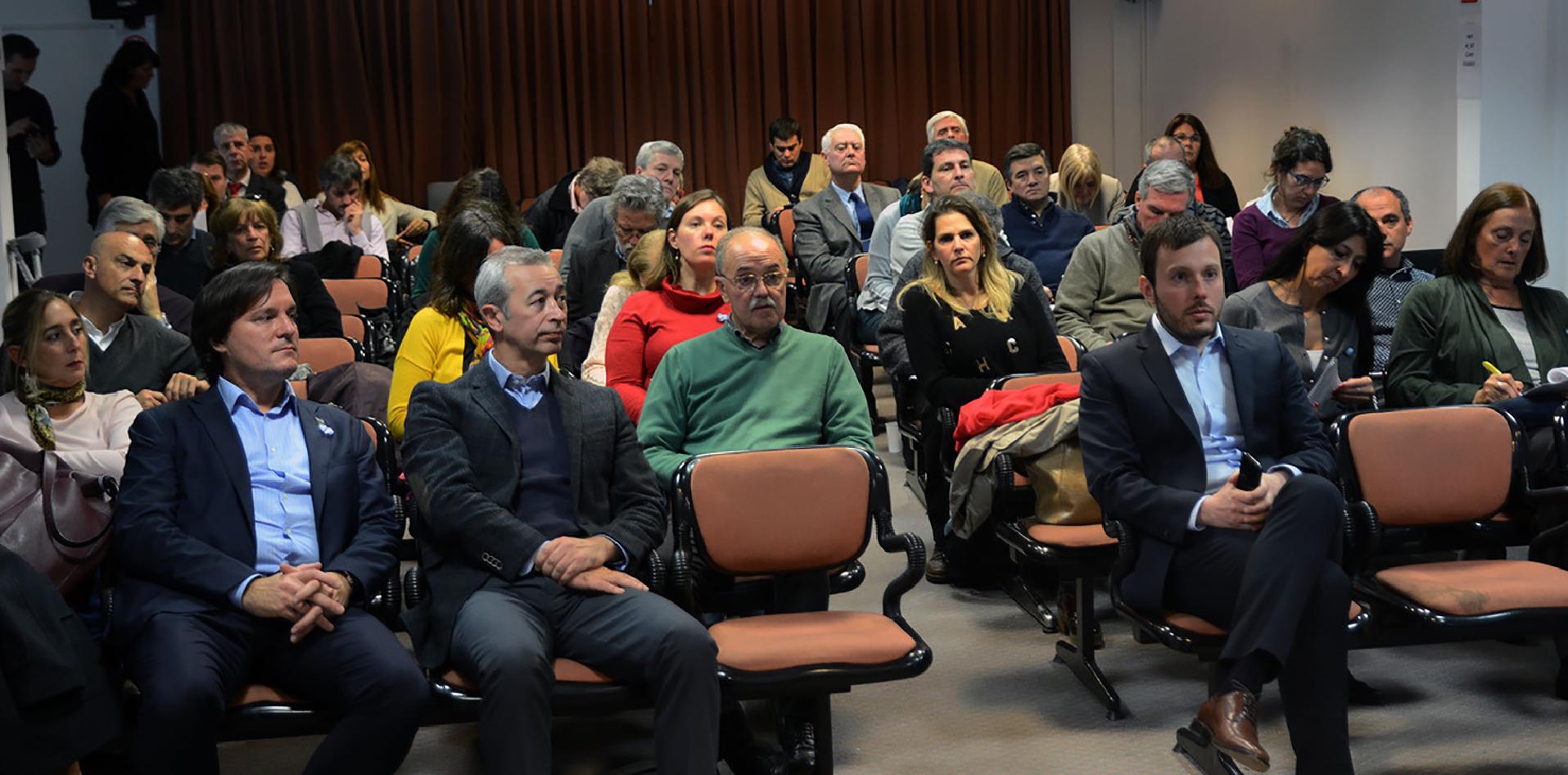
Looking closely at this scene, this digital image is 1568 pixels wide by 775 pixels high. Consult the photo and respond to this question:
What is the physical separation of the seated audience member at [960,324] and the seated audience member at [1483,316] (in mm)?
983

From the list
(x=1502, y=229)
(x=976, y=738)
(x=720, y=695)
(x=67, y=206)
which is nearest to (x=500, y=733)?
(x=720, y=695)

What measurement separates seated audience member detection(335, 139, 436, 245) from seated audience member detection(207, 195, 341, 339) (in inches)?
87.6

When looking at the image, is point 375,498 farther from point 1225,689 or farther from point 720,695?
point 1225,689

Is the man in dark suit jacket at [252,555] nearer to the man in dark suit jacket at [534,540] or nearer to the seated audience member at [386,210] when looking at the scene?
the man in dark suit jacket at [534,540]

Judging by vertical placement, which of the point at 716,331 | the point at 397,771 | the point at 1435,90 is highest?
the point at 1435,90

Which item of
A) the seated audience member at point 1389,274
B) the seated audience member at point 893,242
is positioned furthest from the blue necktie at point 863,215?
the seated audience member at point 1389,274

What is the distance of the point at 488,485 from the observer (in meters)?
3.10

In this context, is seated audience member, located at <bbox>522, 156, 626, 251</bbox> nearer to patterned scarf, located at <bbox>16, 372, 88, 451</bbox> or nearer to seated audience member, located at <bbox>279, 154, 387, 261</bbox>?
seated audience member, located at <bbox>279, 154, 387, 261</bbox>

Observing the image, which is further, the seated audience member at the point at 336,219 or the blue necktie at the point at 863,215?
the seated audience member at the point at 336,219

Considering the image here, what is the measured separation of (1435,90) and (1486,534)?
4258 millimetres

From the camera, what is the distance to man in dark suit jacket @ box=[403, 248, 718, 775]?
2768 mm

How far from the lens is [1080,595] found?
3666 millimetres

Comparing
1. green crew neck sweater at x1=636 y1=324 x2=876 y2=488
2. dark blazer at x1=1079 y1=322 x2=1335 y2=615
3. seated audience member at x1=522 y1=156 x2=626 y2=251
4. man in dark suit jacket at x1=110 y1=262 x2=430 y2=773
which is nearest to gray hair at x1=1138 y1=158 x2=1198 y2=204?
dark blazer at x1=1079 y1=322 x2=1335 y2=615

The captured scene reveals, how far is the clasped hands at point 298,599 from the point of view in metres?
2.84
